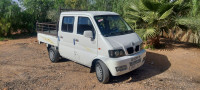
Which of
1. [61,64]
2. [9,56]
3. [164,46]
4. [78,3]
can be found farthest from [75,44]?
[78,3]

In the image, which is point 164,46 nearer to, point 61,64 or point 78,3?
point 61,64

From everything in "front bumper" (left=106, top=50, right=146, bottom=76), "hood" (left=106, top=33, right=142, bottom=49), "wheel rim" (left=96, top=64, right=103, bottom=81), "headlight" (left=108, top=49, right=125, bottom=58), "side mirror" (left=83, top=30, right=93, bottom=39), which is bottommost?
"wheel rim" (left=96, top=64, right=103, bottom=81)

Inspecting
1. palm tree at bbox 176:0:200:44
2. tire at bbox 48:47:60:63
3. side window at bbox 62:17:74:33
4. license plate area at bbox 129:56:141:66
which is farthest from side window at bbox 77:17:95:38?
palm tree at bbox 176:0:200:44

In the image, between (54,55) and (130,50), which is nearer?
(130,50)

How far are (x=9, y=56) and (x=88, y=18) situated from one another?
5100 millimetres

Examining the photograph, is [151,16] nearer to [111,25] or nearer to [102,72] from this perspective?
[111,25]

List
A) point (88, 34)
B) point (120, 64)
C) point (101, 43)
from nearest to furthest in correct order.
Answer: point (120, 64) < point (101, 43) < point (88, 34)

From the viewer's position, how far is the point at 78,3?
17.6 m

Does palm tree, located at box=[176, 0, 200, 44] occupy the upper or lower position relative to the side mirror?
upper

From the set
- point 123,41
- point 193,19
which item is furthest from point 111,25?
point 193,19

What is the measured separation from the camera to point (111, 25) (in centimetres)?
511

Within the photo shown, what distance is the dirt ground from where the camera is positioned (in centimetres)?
463

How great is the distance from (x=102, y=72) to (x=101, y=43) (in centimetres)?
81

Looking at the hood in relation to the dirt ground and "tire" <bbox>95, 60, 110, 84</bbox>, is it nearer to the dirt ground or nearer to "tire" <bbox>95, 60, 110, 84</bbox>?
"tire" <bbox>95, 60, 110, 84</bbox>
